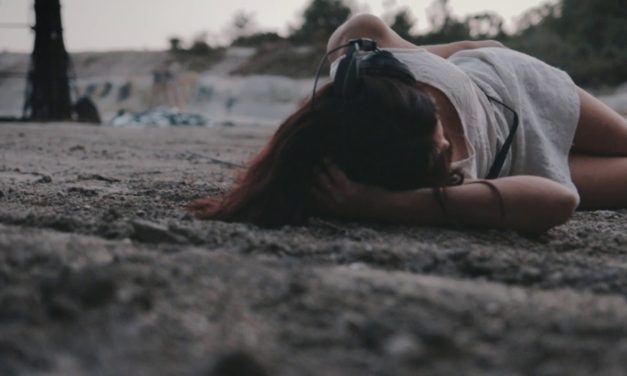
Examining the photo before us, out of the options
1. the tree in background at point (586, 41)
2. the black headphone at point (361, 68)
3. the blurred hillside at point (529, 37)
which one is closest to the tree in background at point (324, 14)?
the blurred hillside at point (529, 37)

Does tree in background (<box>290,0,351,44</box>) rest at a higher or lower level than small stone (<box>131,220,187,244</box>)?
higher

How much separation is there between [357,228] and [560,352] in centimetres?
92

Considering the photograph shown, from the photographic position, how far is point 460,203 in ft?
5.83

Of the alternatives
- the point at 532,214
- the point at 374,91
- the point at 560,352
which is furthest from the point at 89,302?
the point at 532,214

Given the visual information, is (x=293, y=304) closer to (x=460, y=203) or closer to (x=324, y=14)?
(x=460, y=203)

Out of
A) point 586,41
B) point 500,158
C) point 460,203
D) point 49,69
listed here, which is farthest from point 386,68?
point 586,41

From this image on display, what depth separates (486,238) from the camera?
5.76 feet

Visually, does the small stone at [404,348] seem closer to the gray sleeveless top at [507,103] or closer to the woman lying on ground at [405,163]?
the woman lying on ground at [405,163]

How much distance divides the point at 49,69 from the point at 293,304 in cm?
1155

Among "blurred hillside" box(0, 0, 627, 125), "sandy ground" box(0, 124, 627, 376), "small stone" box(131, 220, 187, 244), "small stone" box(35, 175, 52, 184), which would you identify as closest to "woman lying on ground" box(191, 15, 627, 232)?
"sandy ground" box(0, 124, 627, 376)

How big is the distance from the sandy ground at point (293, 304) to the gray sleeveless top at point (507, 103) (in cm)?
46

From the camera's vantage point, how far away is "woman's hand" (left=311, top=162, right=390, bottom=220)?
5.86ft

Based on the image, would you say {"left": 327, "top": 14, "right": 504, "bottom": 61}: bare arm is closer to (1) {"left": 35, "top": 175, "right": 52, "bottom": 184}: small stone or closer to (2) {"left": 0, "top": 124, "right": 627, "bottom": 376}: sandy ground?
(2) {"left": 0, "top": 124, "right": 627, "bottom": 376}: sandy ground

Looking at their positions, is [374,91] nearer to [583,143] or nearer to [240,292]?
[240,292]
